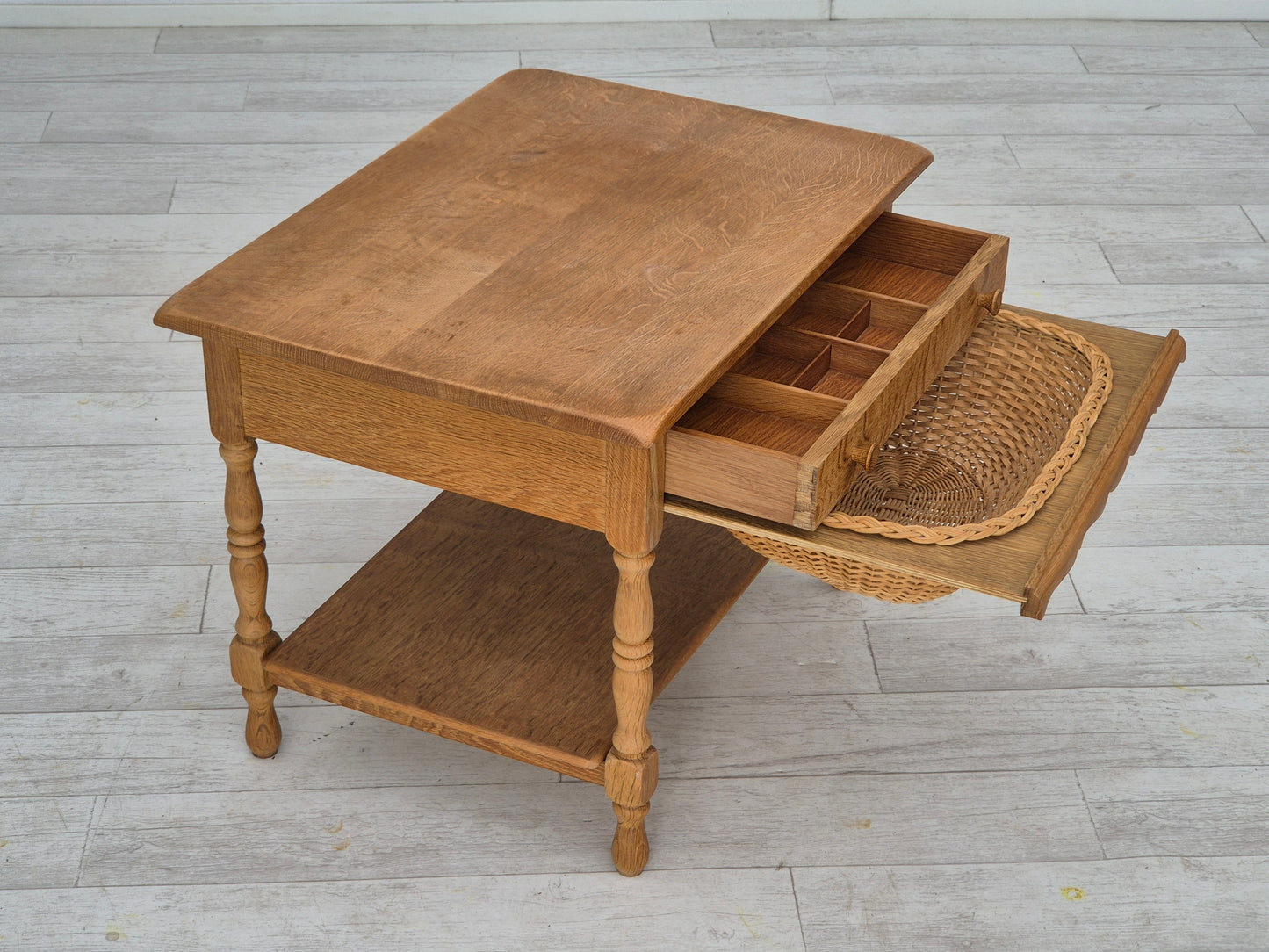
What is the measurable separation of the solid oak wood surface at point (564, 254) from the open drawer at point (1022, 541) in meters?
0.17

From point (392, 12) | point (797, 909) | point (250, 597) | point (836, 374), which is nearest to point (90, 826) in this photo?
point (250, 597)

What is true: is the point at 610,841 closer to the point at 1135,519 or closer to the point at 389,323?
the point at 389,323

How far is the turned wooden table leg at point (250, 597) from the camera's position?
162 centimetres

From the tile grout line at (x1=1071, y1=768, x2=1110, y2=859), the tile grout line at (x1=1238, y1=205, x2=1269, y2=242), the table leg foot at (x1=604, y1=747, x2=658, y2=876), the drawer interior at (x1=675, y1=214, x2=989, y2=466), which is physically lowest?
the tile grout line at (x1=1238, y1=205, x2=1269, y2=242)

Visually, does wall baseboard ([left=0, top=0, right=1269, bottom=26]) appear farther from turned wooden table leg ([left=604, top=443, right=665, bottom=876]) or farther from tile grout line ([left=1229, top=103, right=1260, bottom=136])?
turned wooden table leg ([left=604, top=443, right=665, bottom=876])

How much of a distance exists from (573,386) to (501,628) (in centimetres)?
52

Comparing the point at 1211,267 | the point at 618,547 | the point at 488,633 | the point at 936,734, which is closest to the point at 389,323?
the point at 618,547

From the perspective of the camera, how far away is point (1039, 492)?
4.76 ft

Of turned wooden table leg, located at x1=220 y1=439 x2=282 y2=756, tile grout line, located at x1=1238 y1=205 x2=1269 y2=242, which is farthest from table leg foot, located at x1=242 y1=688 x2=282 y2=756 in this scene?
tile grout line, located at x1=1238 y1=205 x2=1269 y2=242

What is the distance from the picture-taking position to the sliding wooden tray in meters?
1.38

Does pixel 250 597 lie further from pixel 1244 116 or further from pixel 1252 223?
pixel 1244 116

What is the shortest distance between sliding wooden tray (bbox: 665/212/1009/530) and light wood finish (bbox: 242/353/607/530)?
0.30 feet

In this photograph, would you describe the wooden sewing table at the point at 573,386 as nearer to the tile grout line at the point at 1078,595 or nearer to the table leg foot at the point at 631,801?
the table leg foot at the point at 631,801

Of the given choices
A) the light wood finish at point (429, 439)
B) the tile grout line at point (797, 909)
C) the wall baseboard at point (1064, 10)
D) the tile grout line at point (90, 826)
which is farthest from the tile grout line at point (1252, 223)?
the tile grout line at point (90, 826)
